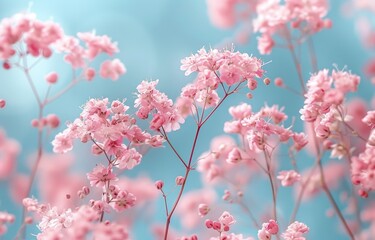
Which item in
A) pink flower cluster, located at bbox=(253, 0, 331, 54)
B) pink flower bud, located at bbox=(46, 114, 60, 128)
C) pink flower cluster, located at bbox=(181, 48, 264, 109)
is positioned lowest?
pink flower cluster, located at bbox=(181, 48, 264, 109)

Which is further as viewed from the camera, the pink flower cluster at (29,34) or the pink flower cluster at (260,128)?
the pink flower cluster at (260,128)

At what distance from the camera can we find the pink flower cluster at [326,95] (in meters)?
1.11

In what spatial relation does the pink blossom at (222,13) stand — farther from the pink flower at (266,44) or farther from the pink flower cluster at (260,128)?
the pink flower cluster at (260,128)

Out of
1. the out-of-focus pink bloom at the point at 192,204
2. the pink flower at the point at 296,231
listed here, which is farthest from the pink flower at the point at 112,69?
the out-of-focus pink bloom at the point at 192,204

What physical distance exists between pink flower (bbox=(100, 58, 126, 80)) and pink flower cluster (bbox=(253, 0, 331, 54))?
0.54 metres

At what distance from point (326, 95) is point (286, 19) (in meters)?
0.60

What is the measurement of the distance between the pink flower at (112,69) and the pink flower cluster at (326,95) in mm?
486

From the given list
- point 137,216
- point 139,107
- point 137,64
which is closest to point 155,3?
point 137,64

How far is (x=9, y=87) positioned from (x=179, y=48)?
857 millimetres

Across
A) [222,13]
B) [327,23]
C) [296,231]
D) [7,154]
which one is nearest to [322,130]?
[296,231]

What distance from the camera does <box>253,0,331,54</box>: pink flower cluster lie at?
5.44ft

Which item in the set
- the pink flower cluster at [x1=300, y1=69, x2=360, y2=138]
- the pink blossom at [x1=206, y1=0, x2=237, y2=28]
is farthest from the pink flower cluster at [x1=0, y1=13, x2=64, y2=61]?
the pink blossom at [x1=206, y1=0, x2=237, y2=28]

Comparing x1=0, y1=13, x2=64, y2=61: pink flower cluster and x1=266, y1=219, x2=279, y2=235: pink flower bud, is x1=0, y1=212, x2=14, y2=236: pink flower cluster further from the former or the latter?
x1=266, y1=219, x2=279, y2=235: pink flower bud

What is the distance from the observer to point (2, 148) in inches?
88.5
